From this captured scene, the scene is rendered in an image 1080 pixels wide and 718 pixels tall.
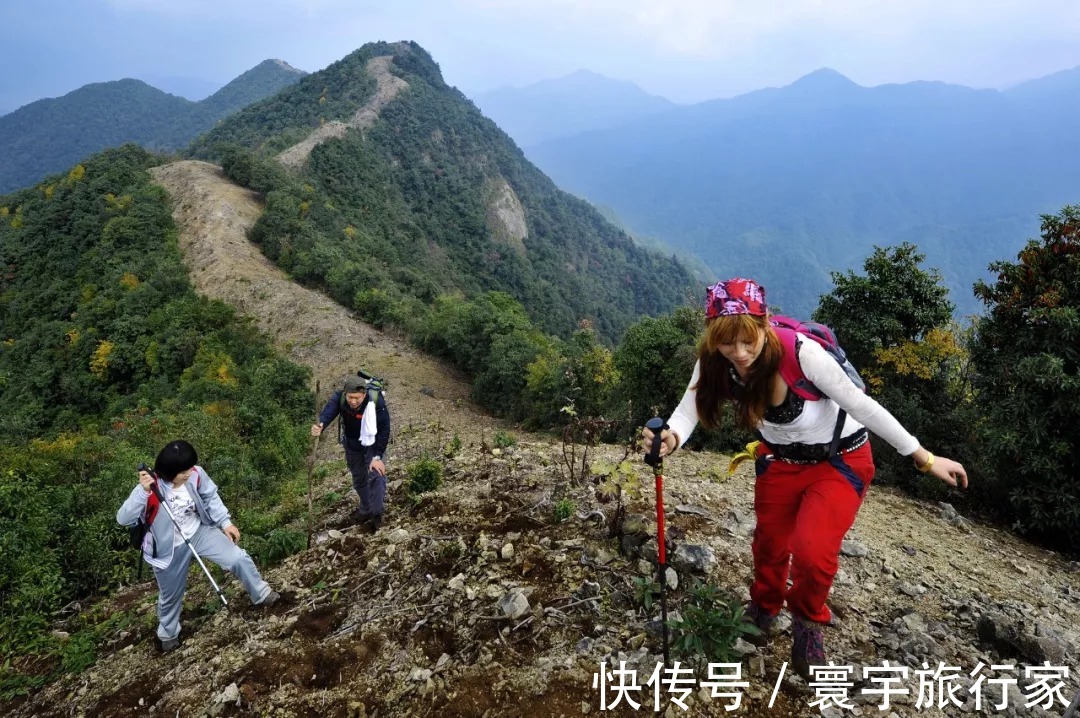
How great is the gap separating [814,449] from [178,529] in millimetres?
4370

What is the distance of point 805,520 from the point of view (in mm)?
2551

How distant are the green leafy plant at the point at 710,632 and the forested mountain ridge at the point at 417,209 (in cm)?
2399

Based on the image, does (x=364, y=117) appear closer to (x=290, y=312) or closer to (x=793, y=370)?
(x=290, y=312)

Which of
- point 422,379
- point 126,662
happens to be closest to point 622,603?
point 126,662

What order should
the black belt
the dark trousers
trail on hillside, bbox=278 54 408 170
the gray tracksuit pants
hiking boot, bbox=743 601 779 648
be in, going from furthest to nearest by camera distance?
trail on hillside, bbox=278 54 408 170
the dark trousers
the gray tracksuit pants
hiking boot, bbox=743 601 779 648
the black belt

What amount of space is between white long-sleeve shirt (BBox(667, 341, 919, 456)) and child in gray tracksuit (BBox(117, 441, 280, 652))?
3.81 m

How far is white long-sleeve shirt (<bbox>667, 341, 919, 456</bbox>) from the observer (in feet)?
7.82

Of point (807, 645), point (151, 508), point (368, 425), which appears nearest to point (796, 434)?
point (807, 645)

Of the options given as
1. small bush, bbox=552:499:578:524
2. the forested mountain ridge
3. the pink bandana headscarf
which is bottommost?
small bush, bbox=552:499:578:524

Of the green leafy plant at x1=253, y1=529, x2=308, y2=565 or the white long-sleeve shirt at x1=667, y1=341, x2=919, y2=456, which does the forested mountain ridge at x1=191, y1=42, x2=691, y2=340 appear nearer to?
the green leafy plant at x1=253, y1=529, x2=308, y2=565

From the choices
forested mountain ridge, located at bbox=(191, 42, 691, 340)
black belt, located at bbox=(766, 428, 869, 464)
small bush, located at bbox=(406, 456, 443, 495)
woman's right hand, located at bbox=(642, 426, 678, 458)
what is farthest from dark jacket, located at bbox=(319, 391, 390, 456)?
forested mountain ridge, located at bbox=(191, 42, 691, 340)

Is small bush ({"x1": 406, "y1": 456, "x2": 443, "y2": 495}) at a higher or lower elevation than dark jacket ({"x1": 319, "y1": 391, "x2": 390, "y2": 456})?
lower

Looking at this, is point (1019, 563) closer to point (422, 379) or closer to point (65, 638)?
point (65, 638)

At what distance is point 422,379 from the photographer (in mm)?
20375
